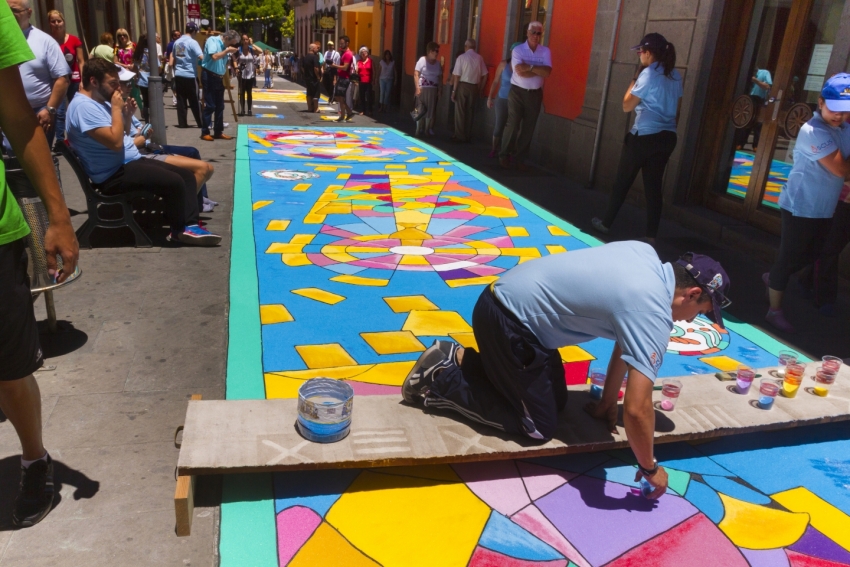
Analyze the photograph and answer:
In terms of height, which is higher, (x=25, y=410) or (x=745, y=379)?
(x=25, y=410)

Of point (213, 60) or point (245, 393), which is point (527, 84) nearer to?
point (213, 60)

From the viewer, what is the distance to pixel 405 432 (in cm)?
293

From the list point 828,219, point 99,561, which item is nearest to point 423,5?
point 828,219

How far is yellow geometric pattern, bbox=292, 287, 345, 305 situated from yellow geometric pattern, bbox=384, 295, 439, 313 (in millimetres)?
362

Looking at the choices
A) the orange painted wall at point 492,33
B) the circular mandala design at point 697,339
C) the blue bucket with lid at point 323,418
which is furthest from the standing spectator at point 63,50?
the circular mandala design at point 697,339

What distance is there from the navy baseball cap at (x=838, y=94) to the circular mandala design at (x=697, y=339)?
1549 mm

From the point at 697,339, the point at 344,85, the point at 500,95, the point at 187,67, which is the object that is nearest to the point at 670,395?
the point at 697,339

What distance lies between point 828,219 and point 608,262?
2.88m

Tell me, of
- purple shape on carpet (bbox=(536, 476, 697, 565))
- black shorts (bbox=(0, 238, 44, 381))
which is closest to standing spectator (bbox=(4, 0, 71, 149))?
black shorts (bbox=(0, 238, 44, 381))

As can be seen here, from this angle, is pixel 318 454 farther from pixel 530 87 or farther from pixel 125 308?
pixel 530 87

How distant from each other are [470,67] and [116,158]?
875cm

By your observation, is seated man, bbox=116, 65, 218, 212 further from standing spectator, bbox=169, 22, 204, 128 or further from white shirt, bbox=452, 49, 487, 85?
white shirt, bbox=452, 49, 487, 85

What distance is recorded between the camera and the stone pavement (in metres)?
2.49

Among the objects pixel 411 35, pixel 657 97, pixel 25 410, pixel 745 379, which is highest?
pixel 411 35
